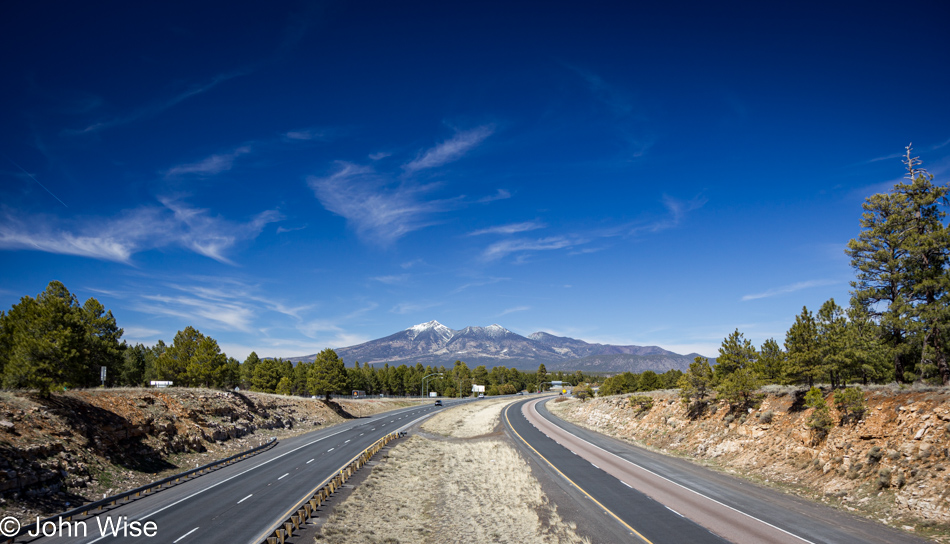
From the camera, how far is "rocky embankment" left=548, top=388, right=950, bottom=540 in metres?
18.4

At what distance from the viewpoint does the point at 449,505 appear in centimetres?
2419

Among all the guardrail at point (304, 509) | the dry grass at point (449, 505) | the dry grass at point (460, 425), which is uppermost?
the guardrail at point (304, 509)

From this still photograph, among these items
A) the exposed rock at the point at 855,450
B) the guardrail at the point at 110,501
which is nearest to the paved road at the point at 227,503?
the guardrail at the point at 110,501

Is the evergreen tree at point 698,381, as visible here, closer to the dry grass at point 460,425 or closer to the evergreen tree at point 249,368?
the dry grass at point 460,425

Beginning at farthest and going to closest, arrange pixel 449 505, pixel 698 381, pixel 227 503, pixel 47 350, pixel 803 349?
pixel 698 381
pixel 803 349
pixel 47 350
pixel 449 505
pixel 227 503

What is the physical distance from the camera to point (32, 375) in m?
26.7

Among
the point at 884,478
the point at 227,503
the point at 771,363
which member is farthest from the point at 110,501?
the point at 771,363

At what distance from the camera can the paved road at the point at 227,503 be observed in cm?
1762

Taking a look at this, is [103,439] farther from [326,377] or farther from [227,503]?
[326,377]

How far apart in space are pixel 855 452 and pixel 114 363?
Result: 7653 cm

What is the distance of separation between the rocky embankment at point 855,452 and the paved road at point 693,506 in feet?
4.84

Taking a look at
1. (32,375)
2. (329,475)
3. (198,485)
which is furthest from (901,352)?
(32,375)

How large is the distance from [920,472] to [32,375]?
46.2 meters

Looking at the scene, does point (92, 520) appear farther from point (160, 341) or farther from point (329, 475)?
point (160, 341)
